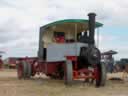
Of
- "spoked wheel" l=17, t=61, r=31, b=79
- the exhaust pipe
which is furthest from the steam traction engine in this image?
"spoked wheel" l=17, t=61, r=31, b=79

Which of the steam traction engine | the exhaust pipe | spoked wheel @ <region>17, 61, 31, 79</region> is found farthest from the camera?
spoked wheel @ <region>17, 61, 31, 79</region>

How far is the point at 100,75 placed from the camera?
57.5 ft

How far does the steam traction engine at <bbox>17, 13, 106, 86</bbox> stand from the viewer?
17344mm

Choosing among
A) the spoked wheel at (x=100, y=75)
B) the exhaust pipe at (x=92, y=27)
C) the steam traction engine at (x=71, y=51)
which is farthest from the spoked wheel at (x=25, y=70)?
the exhaust pipe at (x=92, y=27)

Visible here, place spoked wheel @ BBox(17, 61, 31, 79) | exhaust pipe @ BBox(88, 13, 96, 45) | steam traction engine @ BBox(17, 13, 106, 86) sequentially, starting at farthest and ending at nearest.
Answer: spoked wheel @ BBox(17, 61, 31, 79)
exhaust pipe @ BBox(88, 13, 96, 45)
steam traction engine @ BBox(17, 13, 106, 86)

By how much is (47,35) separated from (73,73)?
360 centimetres

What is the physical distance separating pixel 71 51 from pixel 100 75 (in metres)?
1.60

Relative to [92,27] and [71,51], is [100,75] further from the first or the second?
[92,27]

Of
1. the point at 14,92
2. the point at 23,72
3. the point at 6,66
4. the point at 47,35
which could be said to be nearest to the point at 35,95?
the point at 14,92

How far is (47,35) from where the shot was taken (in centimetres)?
2011

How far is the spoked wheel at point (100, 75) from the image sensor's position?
57.2 ft

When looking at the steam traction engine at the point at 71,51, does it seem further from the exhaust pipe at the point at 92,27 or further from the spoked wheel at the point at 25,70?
the spoked wheel at the point at 25,70

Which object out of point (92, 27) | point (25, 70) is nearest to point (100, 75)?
point (92, 27)

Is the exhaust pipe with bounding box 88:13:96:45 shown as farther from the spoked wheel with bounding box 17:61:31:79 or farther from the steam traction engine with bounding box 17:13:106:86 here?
the spoked wheel with bounding box 17:61:31:79
